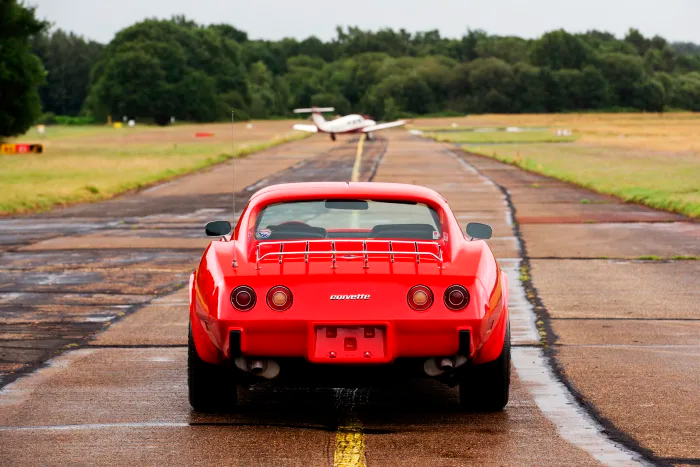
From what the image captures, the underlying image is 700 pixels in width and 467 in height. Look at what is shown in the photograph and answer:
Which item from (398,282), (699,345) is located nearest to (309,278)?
(398,282)

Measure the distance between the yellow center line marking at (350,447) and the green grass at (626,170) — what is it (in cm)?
1935

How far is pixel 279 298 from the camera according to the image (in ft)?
23.0

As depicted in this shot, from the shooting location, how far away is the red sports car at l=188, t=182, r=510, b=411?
7.01 meters

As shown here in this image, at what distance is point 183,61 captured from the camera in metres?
172

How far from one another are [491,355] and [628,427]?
0.85m

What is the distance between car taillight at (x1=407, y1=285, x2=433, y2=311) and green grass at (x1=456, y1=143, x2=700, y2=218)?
19262 mm

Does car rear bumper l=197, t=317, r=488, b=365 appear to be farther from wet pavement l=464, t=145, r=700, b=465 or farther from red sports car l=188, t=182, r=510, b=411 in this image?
wet pavement l=464, t=145, r=700, b=465

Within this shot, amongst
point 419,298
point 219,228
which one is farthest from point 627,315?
point 419,298

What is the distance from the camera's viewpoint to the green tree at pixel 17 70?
66.7m

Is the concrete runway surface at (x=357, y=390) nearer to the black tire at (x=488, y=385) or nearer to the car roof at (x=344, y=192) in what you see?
the black tire at (x=488, y=385)

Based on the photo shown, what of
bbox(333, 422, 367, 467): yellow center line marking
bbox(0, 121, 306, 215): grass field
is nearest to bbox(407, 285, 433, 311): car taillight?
bbox(333, 422, 367, 467): yellow center line marking

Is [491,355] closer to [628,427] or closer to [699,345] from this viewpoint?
[628,427]

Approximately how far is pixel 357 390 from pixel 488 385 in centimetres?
125

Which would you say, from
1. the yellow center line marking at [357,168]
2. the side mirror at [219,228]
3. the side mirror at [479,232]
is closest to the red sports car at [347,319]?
the side mirror at [479,232]
